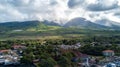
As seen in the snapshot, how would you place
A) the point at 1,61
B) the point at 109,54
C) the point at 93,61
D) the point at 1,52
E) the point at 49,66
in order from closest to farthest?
the point at 49,66 → the point at 93,61 → the point at 1,61 → the point at 109,54 → the point at 1,52

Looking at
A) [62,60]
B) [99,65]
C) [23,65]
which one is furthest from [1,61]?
[62,60]

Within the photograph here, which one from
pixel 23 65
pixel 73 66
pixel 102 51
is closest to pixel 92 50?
pixel 102 51

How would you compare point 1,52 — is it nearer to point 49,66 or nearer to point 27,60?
point 27,60

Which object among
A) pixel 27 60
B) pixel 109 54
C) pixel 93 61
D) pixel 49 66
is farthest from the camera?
pixel 109 54

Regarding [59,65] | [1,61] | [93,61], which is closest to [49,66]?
[59,65]

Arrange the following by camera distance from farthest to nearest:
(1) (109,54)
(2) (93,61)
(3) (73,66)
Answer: (1) (109,54), (2) (93,61), (3) (73,66)

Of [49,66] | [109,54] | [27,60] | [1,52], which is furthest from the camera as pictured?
[1,52]

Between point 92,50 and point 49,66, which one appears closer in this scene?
point 49,66

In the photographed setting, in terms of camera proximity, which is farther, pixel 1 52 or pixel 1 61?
pixel 1 52

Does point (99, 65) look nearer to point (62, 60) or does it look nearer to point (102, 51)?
point (62, 60)
